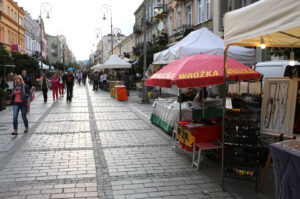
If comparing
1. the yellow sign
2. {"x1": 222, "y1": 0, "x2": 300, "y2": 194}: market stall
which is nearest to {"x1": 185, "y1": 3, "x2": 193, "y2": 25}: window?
→ the yellow sign

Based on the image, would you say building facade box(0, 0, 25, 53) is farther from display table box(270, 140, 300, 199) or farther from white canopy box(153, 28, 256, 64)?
display table box(270, 140, 300, 199)

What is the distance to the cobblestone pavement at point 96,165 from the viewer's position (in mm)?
4418

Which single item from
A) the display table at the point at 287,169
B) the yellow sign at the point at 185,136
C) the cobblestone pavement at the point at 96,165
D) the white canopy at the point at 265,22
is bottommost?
the cobblestone pavement at the point at 96,165

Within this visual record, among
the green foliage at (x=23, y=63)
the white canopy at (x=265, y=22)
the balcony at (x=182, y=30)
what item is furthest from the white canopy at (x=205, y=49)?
the green foliage at (x=23, y=63)

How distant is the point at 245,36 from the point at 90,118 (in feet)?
27.7

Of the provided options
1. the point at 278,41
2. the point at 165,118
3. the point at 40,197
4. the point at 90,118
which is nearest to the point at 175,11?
the point at 90,118

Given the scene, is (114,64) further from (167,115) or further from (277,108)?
(277,108)

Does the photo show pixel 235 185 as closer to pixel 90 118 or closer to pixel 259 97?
pixel 259 97

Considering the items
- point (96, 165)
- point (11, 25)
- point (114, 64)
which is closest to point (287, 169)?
point (96, 165)

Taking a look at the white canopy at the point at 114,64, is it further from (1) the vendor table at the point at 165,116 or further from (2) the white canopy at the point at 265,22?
(2) the white canopy at the point at 265,22

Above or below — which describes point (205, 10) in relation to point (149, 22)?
below

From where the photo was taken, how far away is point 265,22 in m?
3.34

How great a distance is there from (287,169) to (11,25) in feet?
153

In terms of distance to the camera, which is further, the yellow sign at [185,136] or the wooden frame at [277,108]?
the yellow sign at [185,136]
